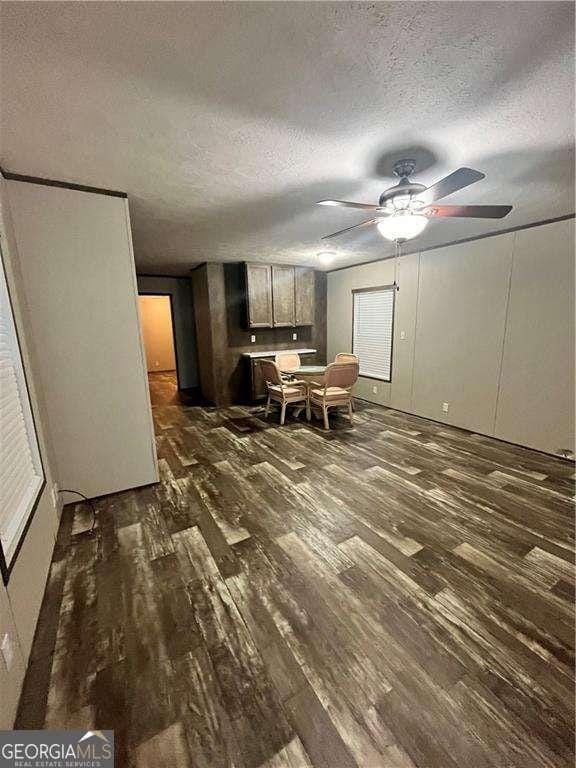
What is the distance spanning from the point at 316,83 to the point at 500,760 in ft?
8.84

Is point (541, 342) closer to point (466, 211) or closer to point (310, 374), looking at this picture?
point (466, 211)

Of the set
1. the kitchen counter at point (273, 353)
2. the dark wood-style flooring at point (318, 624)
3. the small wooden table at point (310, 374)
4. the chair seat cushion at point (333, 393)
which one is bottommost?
the dark wood-style flooring at point (318, 624)

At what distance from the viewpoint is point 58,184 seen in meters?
2.16

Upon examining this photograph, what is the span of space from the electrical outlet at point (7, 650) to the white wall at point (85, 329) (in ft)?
4.95

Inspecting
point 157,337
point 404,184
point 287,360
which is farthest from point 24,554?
point 157,337

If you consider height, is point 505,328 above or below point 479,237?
below

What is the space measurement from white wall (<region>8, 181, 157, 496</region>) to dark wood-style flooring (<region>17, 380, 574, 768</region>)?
0.45 m

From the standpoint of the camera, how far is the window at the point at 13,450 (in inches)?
56.1

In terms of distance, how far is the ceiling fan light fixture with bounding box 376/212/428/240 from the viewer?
203cm

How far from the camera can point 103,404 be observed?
100 inches

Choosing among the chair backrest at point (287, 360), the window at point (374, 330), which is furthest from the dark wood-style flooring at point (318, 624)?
the window at point (374, 330)

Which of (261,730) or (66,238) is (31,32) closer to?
(66,238)

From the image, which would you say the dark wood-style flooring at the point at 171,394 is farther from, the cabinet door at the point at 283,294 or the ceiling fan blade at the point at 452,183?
the ceiling fan blade at the point at 452,183

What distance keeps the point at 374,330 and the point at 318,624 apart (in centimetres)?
467
